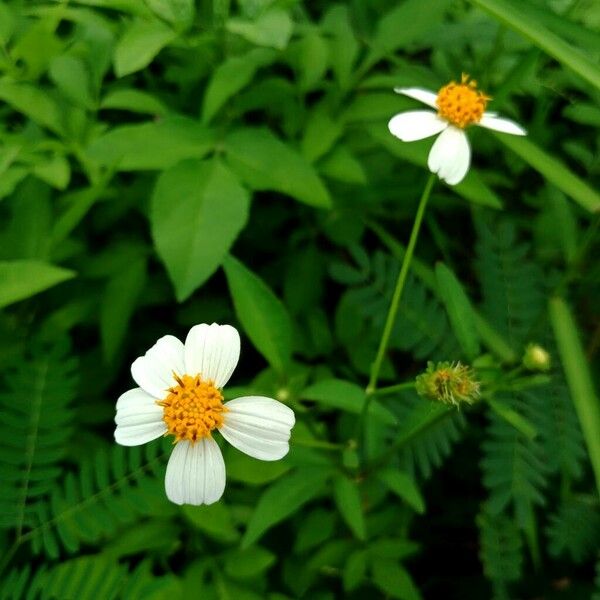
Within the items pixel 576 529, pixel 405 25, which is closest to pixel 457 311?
pixel 405 25

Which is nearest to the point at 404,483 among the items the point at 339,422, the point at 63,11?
the point at 339,422

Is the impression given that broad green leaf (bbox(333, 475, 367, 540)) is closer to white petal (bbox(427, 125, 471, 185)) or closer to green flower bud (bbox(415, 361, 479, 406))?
green flower bud (bbox(415, 361, 479, 406))

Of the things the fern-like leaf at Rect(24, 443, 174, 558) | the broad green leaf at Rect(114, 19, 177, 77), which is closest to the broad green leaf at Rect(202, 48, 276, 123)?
the broad green leaf at Rect(114, 19, 177, 77)

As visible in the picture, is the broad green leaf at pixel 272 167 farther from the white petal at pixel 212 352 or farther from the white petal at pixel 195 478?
the white petal at pixel 195 478

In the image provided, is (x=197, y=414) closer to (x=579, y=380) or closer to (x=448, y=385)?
(x=448, y=385)

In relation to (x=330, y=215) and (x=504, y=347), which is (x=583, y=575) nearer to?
(x=504, y=347)

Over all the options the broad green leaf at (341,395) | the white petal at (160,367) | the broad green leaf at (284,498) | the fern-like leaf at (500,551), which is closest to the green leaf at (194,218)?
the white petal at (160,367)
